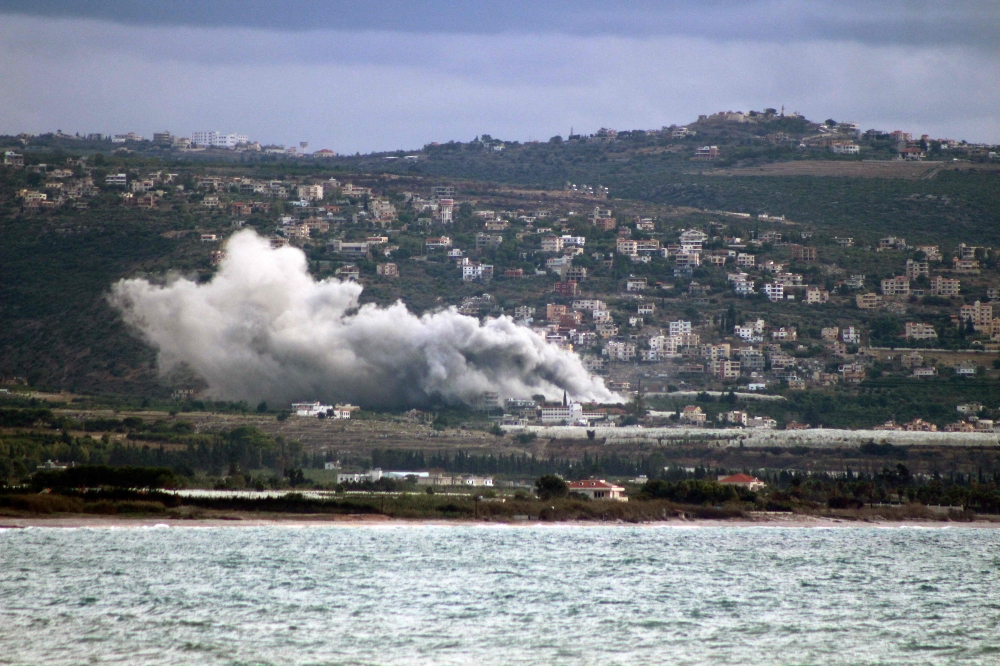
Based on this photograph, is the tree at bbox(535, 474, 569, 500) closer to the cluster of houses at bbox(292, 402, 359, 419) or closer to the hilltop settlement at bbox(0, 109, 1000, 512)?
the hilltop settlement at bbox(0, 109, 1000, 512)

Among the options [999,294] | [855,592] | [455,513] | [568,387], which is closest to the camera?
[855,592]

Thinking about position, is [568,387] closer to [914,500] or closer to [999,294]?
[914,500]

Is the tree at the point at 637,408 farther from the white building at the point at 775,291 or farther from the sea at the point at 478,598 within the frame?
the sea at the point at 478,598

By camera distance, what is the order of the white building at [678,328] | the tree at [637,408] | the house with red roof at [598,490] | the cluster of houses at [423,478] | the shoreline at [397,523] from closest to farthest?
1. the shoreline at [397,523]
2. the house with red roof at [598,490]
3. the cluster of houses at [423,478]
4. the tree at [637,408]
5. the white building at [678,328]

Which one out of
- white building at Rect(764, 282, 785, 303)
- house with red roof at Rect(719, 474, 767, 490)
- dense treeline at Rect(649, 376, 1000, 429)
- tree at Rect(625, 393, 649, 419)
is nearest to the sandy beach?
house with red roof at Rect(719, 474, 767, 490)

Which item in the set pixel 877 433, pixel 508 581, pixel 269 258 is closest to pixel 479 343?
pixel 269 258

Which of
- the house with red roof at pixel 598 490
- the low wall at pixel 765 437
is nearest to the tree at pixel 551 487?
the house with red roof at pixel 598 490
